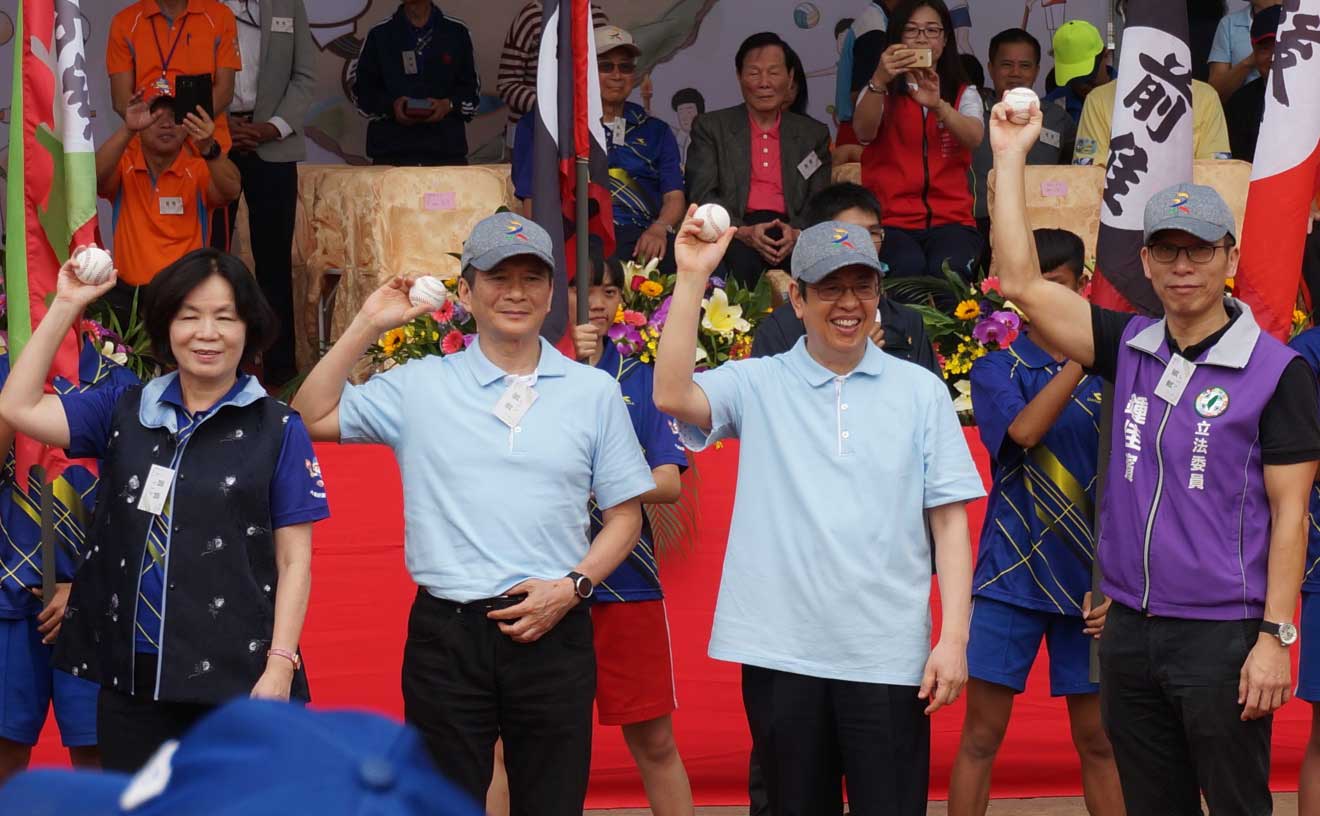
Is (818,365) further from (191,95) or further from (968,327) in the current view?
(191,95)

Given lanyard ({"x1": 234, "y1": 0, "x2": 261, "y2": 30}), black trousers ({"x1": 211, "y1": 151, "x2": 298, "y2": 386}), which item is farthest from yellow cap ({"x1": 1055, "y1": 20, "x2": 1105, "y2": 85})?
lanyard ({"x1": 234, "y1": 0, "x2": 261, "y2": 30})

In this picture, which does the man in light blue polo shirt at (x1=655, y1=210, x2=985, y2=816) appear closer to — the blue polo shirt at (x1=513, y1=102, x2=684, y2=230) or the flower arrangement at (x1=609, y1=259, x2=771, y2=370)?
the flower arrangement at (x1=609, y1=259, x2=771, y2=370)

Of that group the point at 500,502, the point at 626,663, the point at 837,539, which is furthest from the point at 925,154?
the point at 500,502

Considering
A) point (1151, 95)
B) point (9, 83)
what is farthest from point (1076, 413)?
point (9, 83)

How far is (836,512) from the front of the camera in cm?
343

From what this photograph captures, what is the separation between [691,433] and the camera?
3.60m

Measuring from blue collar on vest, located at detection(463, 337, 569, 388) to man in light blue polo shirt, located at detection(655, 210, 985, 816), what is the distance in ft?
0.87

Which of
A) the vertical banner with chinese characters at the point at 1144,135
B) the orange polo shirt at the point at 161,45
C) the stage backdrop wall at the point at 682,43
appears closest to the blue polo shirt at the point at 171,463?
the vertical banner with chinese characters at the point at 1144,135

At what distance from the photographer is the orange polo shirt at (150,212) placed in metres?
6.47

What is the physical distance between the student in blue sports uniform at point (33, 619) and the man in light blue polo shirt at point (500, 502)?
2.70 ft

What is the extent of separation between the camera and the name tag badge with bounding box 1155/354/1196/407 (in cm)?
341

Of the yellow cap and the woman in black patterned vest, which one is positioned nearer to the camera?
the woman in black patterned vest

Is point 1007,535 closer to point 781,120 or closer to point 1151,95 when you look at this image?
point 1151,95

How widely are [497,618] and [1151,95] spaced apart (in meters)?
1.96
